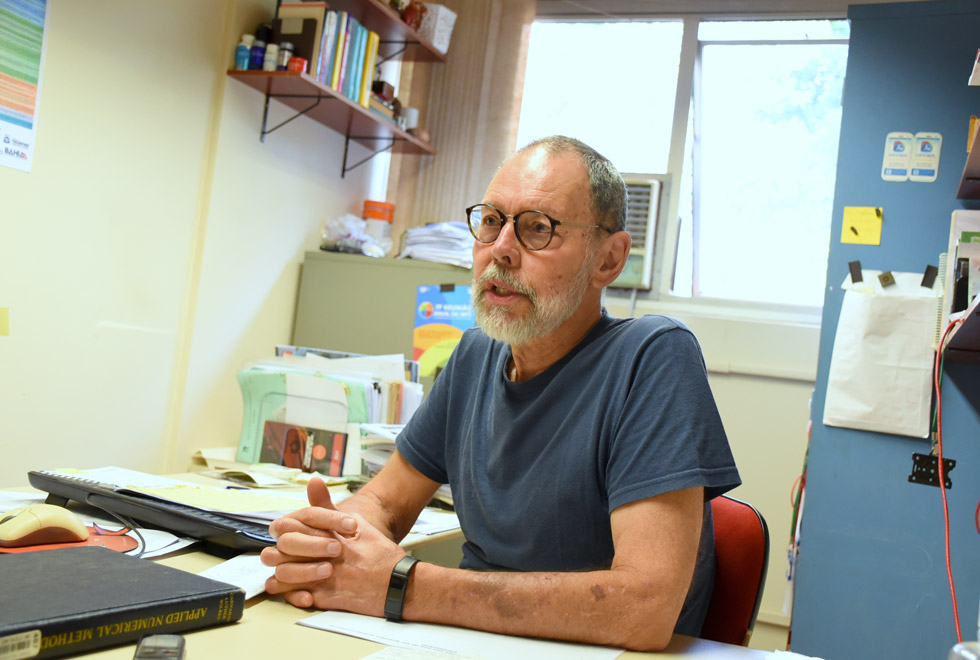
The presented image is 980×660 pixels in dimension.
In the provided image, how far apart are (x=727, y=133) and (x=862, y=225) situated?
4.35 feet

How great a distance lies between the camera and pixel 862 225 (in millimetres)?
2494

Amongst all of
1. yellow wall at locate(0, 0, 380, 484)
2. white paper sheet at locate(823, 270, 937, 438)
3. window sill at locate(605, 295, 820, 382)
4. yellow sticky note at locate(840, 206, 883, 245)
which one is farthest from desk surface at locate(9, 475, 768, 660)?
window sill at locate(605, 295, 820, 382)

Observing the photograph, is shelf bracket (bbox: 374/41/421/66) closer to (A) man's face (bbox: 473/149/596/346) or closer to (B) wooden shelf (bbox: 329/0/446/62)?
(B) wooden shelf (bbox: 329/0/446/62)

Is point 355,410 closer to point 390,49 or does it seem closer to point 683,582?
point 683,582

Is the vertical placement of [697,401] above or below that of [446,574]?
above

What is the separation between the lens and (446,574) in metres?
1.02

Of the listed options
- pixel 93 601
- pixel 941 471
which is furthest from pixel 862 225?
pixel 93 601

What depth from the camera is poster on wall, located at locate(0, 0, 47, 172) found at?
6.92 feet

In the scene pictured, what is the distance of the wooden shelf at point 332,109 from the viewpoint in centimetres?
283

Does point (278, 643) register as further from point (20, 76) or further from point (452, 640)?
point (20, 76)

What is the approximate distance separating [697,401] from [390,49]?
2.87 metres

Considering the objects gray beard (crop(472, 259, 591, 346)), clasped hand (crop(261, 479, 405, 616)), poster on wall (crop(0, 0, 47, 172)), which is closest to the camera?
clasped hand (crop(261, 479, 405, 616))

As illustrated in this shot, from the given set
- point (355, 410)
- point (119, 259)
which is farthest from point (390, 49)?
point (355, 410)

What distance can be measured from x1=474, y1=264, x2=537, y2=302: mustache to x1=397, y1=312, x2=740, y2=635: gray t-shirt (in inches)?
4.9
